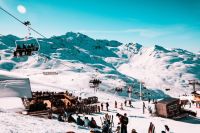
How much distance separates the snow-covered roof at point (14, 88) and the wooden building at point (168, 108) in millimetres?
19742

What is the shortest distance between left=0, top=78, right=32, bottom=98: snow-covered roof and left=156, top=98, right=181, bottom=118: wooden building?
19.7 m

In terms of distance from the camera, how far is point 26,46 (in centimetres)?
2673

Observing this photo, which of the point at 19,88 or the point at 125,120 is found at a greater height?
the point at 19,88

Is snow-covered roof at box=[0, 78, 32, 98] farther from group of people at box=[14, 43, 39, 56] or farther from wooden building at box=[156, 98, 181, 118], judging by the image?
wooden building at box=[156, 98, 181, 118]

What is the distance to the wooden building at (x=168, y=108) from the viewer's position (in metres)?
39.5

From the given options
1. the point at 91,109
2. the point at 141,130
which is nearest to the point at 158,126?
the point at 141,130

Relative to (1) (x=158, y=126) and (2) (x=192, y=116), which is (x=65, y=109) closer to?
(1) (x=158, y=126)

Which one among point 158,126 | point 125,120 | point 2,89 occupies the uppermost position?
point 2,89

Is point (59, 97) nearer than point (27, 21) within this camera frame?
No

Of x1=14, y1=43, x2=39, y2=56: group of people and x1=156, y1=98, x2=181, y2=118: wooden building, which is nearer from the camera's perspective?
x1=14, y1=43, x2=39, y2=56: group of people

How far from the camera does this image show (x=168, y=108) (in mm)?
39625

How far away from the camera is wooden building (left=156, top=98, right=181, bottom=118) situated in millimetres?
39500

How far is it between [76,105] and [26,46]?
48.4 ft

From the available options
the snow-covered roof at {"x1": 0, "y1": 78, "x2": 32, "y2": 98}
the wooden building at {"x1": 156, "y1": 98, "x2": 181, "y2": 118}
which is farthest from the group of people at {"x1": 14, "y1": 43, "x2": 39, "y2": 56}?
the wooden building at {"x1": 156, "y1": 98, "x2": 181, "y2": 118}
